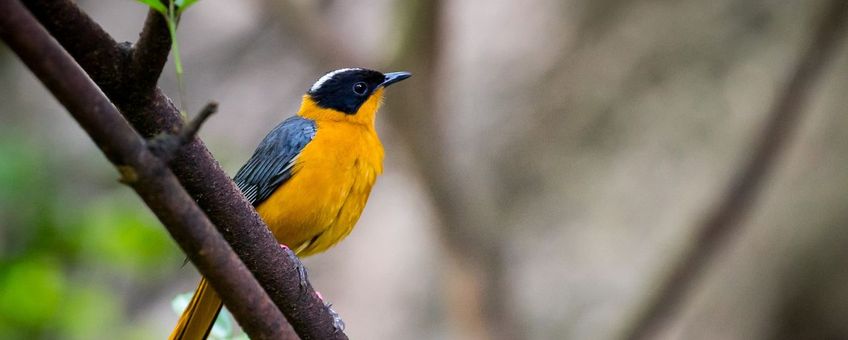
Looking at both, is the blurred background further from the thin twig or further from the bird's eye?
the thin twig

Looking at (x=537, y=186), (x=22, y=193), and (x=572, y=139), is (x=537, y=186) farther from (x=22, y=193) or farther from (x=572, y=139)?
(x=22, y=193)

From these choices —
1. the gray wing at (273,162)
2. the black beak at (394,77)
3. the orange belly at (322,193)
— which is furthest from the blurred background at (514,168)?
the orange belly at (322,193)

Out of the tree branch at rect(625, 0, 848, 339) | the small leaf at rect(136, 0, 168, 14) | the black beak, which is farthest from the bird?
the tree branch at rect(625, 0, 848, 339)

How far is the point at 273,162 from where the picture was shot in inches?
134

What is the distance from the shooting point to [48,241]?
3.74 meters

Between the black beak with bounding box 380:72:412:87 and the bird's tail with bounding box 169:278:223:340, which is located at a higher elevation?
the black beak with bounding box 380:72:412:87

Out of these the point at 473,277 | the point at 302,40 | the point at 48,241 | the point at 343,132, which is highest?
the point at 302,40

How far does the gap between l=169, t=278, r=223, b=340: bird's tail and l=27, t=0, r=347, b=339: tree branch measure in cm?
58

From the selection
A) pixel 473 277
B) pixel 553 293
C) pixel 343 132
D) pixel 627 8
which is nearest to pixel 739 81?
pixel 627 8

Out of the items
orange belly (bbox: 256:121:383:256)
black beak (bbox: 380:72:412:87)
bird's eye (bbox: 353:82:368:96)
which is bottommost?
orange belly (bbox: 256:121:383:256)

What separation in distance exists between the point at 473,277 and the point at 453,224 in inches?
10.8

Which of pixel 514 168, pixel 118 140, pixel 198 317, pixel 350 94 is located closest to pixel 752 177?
pixel 350 94

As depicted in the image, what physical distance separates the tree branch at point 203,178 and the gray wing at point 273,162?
37.5 inches

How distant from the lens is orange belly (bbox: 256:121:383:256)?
10.8 ft
